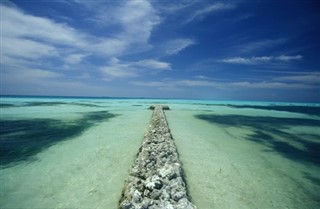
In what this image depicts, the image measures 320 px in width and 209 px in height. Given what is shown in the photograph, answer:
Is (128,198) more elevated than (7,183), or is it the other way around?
(128,198)

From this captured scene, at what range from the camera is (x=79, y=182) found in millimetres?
6227

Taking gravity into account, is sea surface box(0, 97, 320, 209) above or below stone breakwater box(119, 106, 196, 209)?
below

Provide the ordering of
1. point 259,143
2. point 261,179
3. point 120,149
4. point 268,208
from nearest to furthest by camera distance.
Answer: point 268,208 → point 261,179 → point 120,149 → point 259,143

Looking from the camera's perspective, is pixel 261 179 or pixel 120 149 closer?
pixel 261 179

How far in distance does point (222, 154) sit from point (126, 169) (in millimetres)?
4317

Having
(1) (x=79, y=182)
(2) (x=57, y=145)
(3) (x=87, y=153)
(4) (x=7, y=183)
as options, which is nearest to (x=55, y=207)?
(1) (x=79, y=182)

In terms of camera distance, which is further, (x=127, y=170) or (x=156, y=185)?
(x=127, y=170)

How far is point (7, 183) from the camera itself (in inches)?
244

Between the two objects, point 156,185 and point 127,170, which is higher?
point 156,185

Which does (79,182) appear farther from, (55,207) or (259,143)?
(259,143)

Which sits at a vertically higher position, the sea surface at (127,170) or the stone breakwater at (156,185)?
the stone breakwater at (156,185)

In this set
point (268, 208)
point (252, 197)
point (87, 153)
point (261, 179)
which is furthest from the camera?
point (87, 153)

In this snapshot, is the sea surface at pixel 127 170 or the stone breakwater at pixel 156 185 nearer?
the stone breakwater at pixel 156 185

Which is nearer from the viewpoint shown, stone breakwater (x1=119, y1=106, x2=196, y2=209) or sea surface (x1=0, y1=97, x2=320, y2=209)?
stone breakwater (x1=119, y1=106, x2=196, y2=209)
